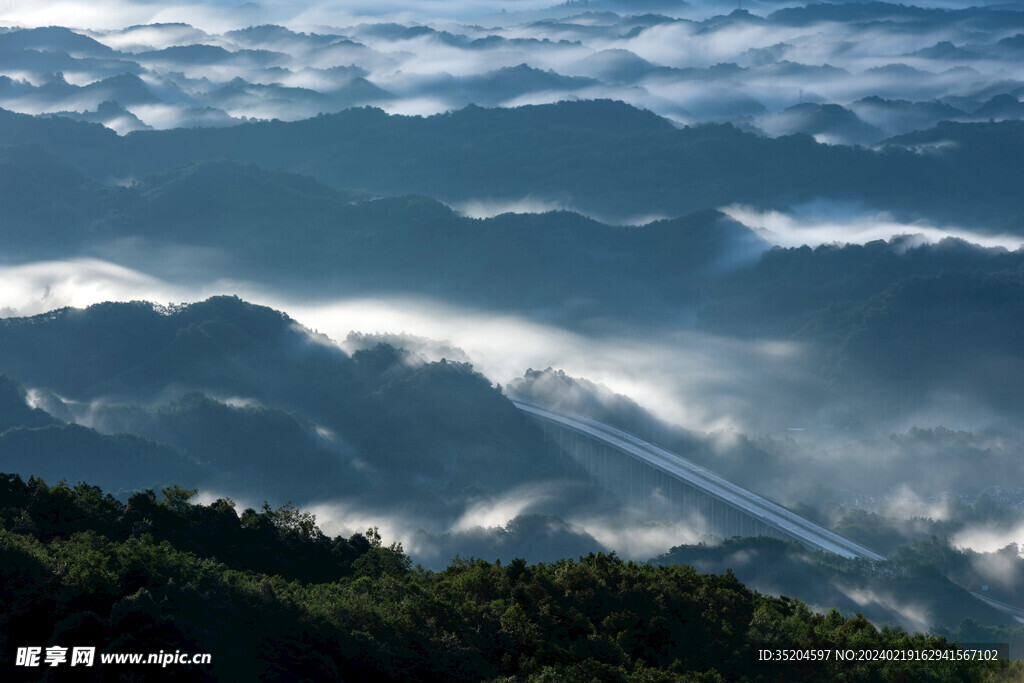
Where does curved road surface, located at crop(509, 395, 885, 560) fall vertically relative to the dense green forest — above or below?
above

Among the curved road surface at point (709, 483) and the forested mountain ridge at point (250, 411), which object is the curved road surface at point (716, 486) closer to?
the curved road surface at point (709, 483)

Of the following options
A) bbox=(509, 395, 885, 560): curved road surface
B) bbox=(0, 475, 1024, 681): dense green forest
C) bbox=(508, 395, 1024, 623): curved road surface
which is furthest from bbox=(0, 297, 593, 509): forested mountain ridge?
bbox=(0, 475, 1024, 681): dense green forest

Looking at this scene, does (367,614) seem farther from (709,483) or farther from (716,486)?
(709,483)

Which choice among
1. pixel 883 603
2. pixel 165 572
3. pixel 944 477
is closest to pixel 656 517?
pixel 883 603

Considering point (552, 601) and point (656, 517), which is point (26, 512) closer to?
point (552, 601)

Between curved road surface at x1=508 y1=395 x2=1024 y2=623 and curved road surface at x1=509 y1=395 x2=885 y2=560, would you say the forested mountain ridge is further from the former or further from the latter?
curved road surface at x1=508 y1=395 x2=1024 y2=623
